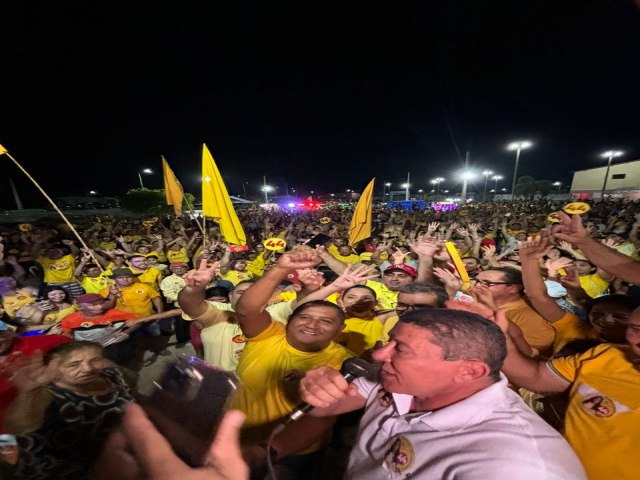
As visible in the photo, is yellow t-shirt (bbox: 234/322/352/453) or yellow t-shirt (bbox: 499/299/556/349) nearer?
yellow t-shirt (bbox: 234/322/352/453)

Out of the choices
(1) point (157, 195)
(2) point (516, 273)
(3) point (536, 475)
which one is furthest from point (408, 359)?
(1) point (157, 195)

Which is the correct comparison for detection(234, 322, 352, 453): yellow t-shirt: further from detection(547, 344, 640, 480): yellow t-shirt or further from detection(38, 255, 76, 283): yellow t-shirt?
detection(38, 255, 76, 283): yellow t-shirt

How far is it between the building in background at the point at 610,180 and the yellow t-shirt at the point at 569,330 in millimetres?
51866

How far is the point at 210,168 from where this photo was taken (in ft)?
20.4

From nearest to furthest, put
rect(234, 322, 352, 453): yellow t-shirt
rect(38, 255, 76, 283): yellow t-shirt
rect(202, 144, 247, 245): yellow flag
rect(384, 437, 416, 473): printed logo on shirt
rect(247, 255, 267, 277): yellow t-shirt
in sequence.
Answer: rect(384, 437, 416, 473): printed logo on shirt < rect(234, 322, 352, 453): yellow t-shirt < rect(202, 144, 247, 245): yellow flag < rect(38, 255, 76, 283): yellow t-shirt < rect(247, 255, 267, 277): yellow t-shirt

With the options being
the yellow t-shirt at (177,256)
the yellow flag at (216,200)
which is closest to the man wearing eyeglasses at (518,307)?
the yellow flag at (216,200)

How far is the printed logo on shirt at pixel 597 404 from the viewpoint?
1682 millimetres

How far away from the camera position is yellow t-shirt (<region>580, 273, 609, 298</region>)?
4.82m

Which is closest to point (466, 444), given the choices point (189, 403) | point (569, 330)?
point (189, 403)

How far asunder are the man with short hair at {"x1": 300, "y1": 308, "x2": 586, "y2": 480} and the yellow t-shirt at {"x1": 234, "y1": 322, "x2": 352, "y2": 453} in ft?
2.68

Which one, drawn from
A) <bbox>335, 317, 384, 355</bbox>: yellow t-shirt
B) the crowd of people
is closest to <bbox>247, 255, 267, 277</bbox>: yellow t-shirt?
the crowd of people

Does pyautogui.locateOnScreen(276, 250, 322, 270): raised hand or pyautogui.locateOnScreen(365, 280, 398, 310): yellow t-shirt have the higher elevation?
pyautogui.locateOnScreen(276, 250, 322, 270): raised hand

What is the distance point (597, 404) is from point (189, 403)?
2368 millimetres

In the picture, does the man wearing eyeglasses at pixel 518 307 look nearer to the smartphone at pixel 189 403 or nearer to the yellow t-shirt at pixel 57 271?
the smartphone at pixel 189 403
